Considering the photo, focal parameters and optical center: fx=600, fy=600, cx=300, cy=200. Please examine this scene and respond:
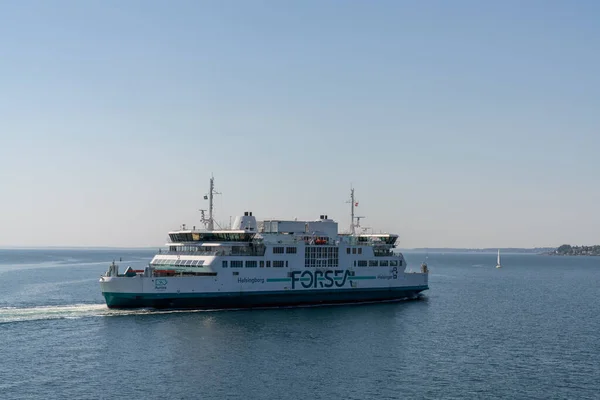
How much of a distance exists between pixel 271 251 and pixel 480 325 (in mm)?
21262

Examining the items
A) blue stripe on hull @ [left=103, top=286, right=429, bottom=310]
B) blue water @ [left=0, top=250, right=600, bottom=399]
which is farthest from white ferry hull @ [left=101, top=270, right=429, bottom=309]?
blue water @ [left=0, top=250, right=600, bottom=399]

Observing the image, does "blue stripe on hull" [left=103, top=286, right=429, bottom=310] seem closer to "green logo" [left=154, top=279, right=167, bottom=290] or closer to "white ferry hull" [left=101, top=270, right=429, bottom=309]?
"white ferry hull" [left=101, top=270, right=429, bottom=309]

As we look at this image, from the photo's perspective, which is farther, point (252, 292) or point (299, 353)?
point (252, 292)

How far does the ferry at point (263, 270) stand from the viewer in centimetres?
5519

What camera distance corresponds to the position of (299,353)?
41.0 meters

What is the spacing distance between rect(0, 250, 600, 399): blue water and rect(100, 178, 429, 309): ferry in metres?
1.62

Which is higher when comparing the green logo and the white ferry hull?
the green logo

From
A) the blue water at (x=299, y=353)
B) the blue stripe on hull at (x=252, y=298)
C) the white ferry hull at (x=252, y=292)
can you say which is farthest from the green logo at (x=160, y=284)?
the blue water at (x=299, y=353)

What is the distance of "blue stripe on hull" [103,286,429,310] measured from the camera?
179 feet

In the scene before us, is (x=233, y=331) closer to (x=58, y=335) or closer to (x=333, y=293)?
(x=58, y=335)

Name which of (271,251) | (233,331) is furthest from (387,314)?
(233,331)

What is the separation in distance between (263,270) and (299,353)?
19.9 m

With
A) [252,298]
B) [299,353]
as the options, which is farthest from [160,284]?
[299,353]

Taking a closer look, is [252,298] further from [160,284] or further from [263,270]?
[160,284]
